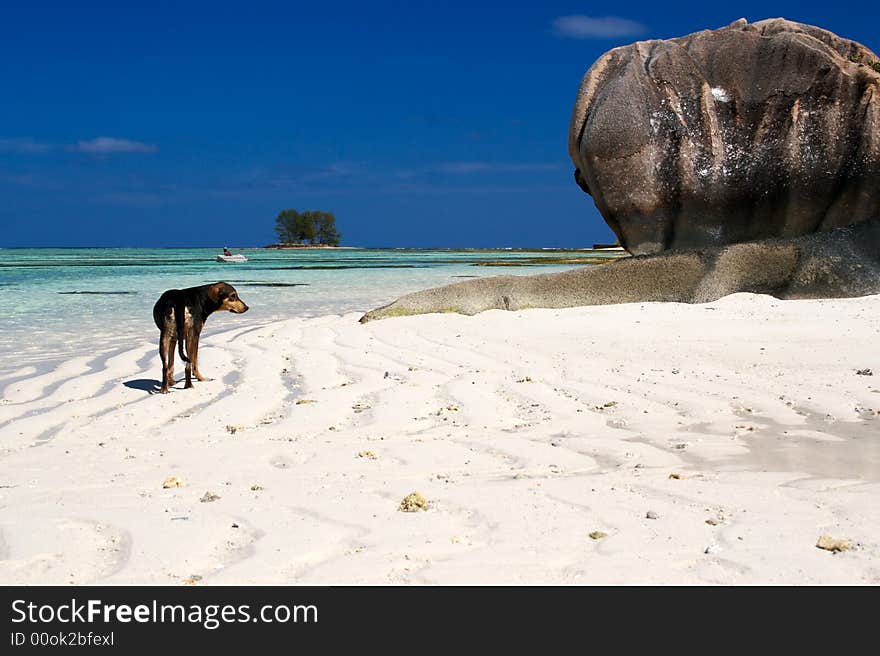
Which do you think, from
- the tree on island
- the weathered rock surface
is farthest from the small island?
the weathered rock surface

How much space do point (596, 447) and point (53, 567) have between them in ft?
7.51

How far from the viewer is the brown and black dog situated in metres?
5.97

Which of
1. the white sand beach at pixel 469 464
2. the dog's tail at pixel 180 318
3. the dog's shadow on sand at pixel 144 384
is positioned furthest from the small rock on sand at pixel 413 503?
the dog's tail at pixel 180 318

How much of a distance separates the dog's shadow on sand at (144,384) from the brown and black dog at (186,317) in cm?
10

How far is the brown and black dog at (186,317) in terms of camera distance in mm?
5969

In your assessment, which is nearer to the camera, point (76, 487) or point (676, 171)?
point (76, 487)

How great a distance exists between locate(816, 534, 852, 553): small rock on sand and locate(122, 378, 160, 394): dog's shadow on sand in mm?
4489

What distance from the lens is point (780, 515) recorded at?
9.06 ft

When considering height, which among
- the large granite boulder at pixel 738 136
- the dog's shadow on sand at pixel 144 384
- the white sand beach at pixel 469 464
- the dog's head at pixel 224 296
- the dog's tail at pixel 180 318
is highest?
the large granite boulder at pixel 738 136

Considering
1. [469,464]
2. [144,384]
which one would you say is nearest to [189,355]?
[144,384]

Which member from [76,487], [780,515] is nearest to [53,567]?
[76,487]

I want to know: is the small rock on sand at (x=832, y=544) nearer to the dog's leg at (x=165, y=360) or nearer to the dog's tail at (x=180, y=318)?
the dog's leg at (x=165, y=360)

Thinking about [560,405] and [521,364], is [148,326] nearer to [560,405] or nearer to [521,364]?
[521,364]

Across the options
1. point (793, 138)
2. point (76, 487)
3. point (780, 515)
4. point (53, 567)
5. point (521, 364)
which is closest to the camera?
point (53, 567)
